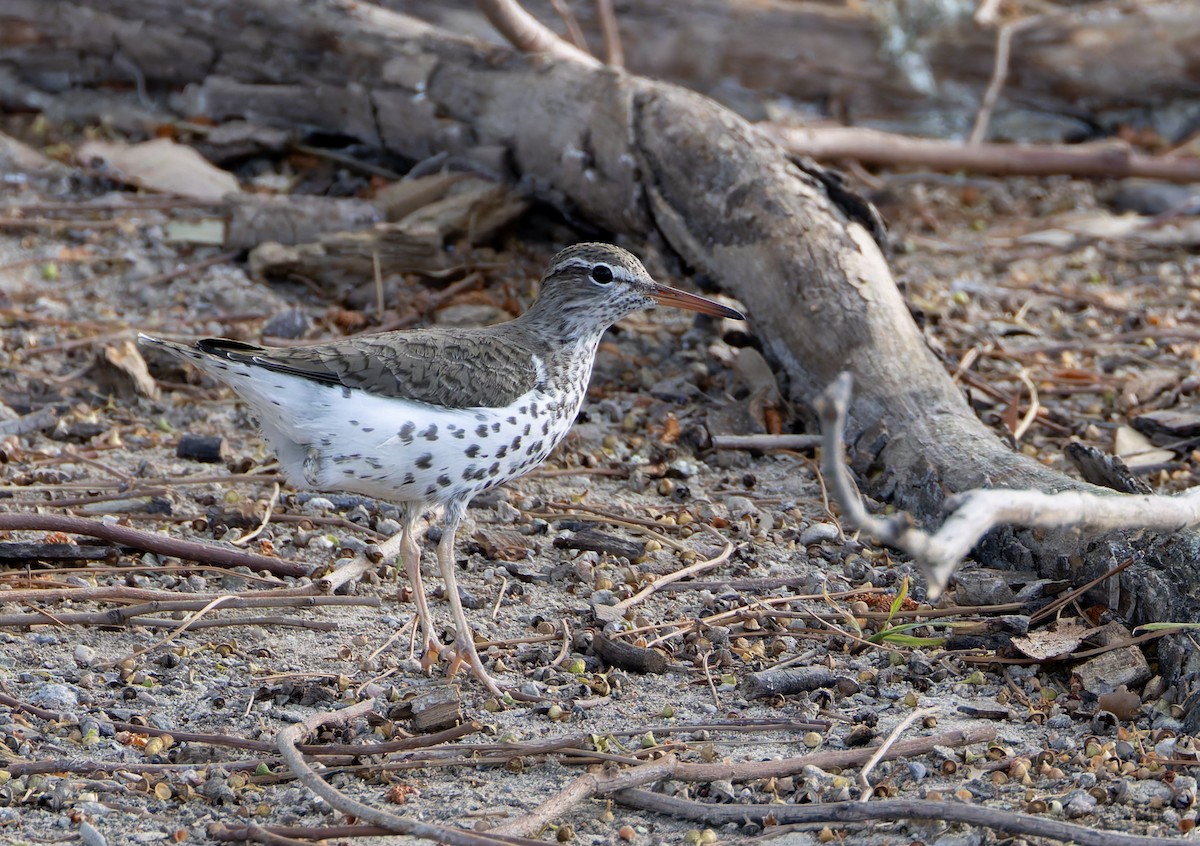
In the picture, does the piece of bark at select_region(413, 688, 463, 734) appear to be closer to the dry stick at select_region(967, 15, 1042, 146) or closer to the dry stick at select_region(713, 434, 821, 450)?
the dry stick at select_region(713, 434, 821, 450)

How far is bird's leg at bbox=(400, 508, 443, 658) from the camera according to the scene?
4832 millimetres

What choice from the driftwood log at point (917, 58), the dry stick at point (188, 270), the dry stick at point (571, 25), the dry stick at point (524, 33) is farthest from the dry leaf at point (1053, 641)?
the driftwood log at point (917, 58)

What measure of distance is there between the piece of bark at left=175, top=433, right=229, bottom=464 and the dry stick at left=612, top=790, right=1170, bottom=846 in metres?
3.09

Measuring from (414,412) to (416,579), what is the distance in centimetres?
63

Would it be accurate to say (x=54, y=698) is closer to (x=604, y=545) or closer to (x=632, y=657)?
(x=632, y=657)

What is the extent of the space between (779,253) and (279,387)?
295 cm

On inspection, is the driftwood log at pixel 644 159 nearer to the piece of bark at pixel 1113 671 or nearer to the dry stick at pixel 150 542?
the piece of bark at pixel 1113 671

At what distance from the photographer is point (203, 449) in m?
6.24

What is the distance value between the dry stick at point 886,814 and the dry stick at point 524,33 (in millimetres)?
5335

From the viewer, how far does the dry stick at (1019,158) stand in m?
9.57

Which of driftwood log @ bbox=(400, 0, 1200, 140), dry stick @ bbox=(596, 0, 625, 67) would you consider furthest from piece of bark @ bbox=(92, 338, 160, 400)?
driftwood log @ bbox=(400, 0, 1200, 140)

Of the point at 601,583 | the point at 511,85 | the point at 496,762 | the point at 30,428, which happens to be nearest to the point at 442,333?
the point at 601,583

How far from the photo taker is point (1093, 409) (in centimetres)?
698

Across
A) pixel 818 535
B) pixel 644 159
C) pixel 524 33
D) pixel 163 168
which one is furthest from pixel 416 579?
pixel 163 168
